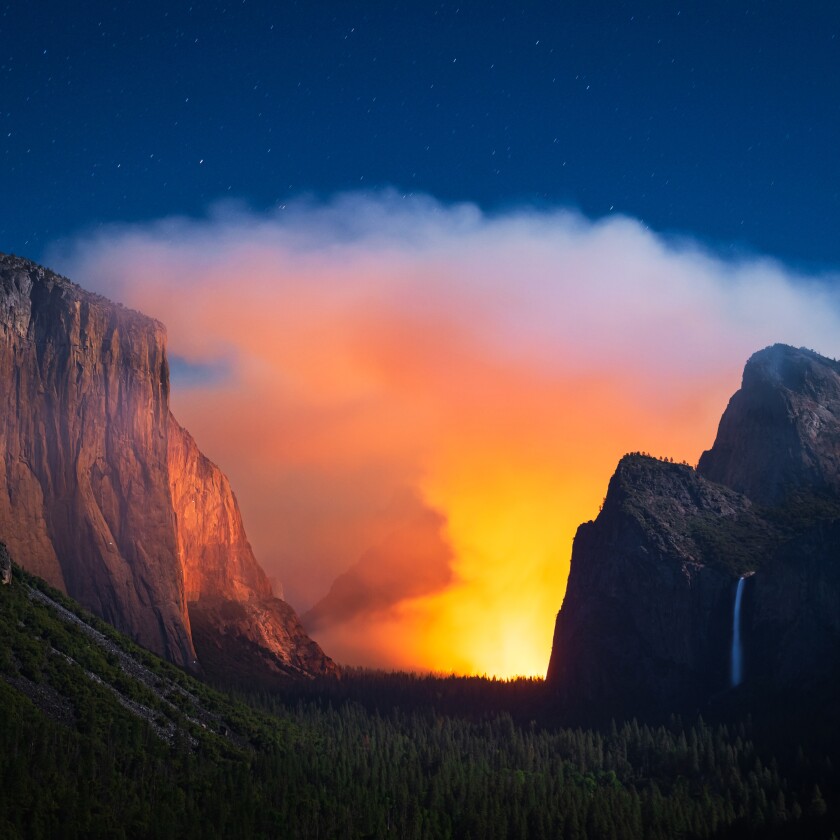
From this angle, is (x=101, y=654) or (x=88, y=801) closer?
(x=88, y=801)

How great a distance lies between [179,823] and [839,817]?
101160 millimetres

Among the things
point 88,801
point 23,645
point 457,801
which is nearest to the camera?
point 88,801

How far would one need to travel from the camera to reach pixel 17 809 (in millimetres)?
117688

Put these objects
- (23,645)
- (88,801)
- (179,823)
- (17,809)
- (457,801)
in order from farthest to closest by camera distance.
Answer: (457,801)
(23,645)
(179,823)
(88,801)
(17,809)

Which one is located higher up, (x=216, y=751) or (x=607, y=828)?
(x=216, y=751)

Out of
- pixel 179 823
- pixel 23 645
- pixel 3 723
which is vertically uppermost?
pixel 23 645

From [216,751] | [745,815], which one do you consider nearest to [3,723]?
[216,751]

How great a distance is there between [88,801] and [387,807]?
60.3 meters

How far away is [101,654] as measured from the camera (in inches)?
7726

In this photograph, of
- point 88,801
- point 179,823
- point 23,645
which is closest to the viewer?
point 88,801

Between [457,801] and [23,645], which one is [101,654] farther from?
[457,801]

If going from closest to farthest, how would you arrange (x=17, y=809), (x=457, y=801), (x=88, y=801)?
1. (x=17, y=809)
2. (x=88, y=801)
3. (x=457, y=801)

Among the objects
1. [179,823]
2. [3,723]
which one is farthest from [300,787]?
[3,723]

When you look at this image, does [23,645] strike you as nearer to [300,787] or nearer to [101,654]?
[101,654]
